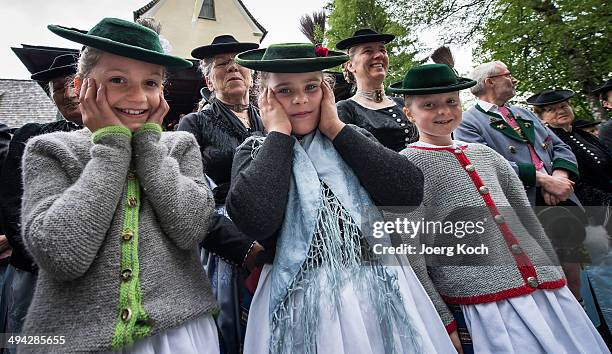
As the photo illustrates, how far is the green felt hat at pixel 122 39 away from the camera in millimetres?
1534

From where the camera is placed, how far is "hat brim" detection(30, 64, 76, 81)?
265 centimetres

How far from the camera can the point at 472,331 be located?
1.83 m

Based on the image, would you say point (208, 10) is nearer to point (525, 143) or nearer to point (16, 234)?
point (525, 143)

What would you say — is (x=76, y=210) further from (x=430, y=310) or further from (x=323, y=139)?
(x=430, y=310)

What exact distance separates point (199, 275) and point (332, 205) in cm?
64

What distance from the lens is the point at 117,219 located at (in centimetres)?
149

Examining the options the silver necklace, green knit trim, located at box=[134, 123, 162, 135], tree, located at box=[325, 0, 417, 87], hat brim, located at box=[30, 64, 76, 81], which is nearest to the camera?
green knit trim, located at box=[134, 123, 162, 135]

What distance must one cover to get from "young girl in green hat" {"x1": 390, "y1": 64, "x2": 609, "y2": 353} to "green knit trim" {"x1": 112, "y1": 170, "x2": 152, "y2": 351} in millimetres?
1214

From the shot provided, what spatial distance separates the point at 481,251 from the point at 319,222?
89cm

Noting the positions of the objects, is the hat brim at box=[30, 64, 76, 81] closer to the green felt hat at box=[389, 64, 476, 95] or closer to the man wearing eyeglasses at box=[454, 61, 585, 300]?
the green felt hat at box=[389, 64, 476, 95]

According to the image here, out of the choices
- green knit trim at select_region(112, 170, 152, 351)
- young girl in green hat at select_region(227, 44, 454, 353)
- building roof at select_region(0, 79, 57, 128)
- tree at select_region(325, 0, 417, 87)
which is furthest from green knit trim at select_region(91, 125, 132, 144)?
building roof at select_region(0, 79, 57, 128)

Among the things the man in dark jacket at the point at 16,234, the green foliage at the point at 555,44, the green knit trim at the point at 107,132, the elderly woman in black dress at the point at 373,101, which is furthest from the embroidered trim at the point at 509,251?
the green foliage at the point at 555,44

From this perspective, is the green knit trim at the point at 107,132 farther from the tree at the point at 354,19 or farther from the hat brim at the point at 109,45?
the tree at the point at 354,19

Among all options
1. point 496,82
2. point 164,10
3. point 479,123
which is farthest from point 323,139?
point 164,10
